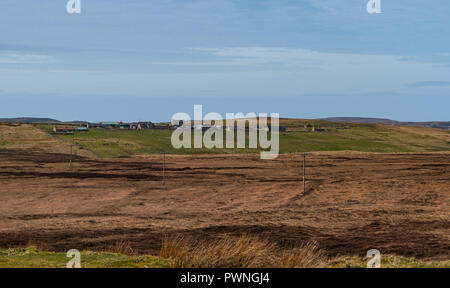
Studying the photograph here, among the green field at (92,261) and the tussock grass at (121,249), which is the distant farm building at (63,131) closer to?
the tussock grass at (121,249)

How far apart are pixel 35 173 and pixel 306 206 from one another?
29.7 m

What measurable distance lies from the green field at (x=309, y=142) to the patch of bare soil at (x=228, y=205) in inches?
745

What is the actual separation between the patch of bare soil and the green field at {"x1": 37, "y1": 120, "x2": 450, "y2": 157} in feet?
62.1

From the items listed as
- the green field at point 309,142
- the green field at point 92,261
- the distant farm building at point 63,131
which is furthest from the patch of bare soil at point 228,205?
the distant farm building at point 63,131

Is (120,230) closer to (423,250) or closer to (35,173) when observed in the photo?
(423,250)

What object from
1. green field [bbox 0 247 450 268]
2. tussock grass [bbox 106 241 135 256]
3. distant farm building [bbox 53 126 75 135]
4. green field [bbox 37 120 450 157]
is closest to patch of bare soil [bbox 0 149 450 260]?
tussock grass [bbox 106 241 135 256]

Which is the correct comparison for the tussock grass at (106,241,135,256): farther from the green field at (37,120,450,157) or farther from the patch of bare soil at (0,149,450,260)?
the green field at (37,120,450,157)

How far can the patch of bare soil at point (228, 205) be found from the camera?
24.2 metres

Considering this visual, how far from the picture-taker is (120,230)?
26.0 meters

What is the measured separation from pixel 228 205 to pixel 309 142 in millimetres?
68676

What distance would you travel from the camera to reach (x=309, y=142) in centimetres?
10256

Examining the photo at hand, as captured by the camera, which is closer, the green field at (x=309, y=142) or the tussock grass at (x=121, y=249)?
the tussock grass at (x=121, y=249)

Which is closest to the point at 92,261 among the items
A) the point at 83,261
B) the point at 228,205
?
the point at 83,261
